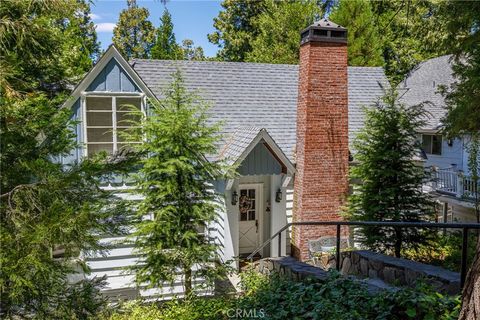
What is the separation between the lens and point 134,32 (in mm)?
33781

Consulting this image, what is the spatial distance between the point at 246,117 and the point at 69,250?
8.14 metres

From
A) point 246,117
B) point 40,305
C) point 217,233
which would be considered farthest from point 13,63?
point 246,117

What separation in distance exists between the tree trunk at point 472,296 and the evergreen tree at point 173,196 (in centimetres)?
530

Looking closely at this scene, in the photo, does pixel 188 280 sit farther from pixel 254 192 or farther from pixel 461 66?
pixel 461 66

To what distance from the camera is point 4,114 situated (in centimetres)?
492

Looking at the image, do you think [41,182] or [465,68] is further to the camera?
[465,68]

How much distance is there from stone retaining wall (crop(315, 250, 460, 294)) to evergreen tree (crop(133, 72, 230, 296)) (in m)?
2.75

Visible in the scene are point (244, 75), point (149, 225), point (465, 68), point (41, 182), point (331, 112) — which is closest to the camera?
point (41, 182)

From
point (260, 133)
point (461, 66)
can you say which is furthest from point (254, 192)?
point (461, 66)

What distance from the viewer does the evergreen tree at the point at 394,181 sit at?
8.88 meters

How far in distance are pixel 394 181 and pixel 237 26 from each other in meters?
23.6

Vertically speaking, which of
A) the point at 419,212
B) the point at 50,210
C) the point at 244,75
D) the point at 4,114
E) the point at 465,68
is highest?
the point at 244,75

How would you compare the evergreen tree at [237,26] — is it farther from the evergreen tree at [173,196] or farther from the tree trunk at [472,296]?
the tree trunk at [472,296]

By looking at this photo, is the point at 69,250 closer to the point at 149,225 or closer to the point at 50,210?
the point at 50,210
